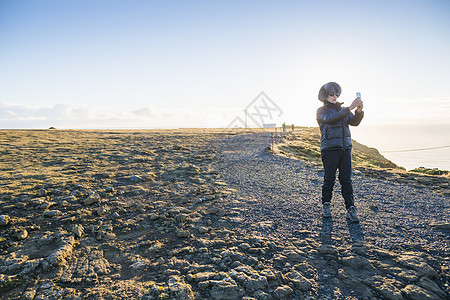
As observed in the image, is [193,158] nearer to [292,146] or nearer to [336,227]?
[292,146]

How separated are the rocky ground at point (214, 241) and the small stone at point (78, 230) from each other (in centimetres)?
2

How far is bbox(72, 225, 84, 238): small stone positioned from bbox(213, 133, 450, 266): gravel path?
316cm

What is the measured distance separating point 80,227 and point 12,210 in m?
2.26

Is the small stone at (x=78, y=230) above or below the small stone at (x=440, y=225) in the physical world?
below

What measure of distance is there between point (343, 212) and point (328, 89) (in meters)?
2.86

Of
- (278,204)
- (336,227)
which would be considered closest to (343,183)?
(336,227)

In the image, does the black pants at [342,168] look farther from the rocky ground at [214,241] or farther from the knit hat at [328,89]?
the knit hat at [328,89]

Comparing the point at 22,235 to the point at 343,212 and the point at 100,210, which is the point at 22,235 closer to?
the point at 100,210

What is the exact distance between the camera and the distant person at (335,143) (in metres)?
5.12

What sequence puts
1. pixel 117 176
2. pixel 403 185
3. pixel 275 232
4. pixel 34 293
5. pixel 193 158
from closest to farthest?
pixel 34 293, pixel 275 232, pixel 403 185, pixel 117 176, pixel 193 158

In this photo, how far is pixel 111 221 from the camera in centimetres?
519

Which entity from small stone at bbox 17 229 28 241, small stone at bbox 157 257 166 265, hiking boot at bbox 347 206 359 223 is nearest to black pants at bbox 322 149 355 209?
hiking boot at bbox 347 206 359 223

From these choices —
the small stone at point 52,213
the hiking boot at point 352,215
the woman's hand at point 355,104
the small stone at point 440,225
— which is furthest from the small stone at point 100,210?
the small stone at point 440,225

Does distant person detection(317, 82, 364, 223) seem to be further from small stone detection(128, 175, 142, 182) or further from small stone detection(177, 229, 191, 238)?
small stone detection(128, 175, 142, 182)
